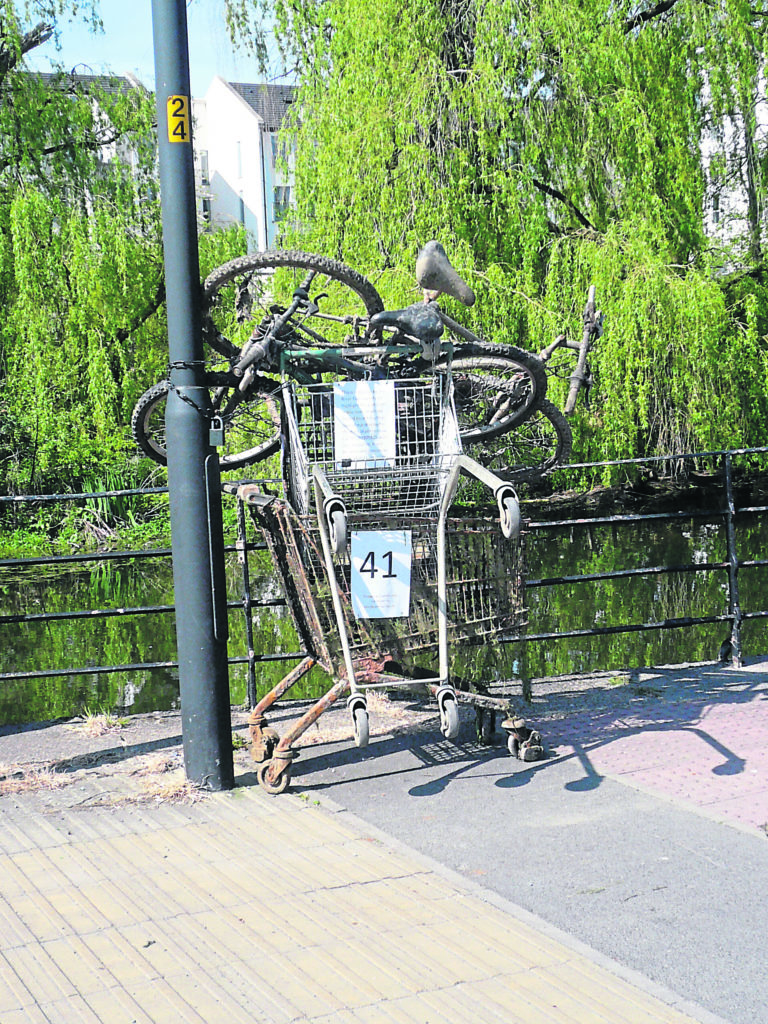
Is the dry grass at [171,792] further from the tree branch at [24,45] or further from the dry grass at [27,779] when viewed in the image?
the tree branch at [24,45]

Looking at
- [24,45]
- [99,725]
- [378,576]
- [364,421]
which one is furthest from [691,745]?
[24,45]

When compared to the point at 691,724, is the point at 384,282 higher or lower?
higher

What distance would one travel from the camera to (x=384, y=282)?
508 inches

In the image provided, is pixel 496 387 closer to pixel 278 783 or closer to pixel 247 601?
pixel 247 601

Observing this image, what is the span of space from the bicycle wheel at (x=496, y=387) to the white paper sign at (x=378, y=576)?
4.39 feet

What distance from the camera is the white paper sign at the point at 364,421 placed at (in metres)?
5.81

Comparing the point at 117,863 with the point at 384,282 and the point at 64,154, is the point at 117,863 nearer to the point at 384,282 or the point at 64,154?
the point at 384,282

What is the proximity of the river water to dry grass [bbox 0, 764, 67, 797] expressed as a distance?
1.33 m

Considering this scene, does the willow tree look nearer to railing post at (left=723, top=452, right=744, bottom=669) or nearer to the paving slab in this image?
railing post at (left=723, top=452, right=744, bottom=669)

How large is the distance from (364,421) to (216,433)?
2.49ft

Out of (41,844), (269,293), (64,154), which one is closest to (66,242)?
(64,154)

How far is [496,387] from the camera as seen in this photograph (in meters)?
6.68

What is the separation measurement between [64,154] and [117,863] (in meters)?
18.2

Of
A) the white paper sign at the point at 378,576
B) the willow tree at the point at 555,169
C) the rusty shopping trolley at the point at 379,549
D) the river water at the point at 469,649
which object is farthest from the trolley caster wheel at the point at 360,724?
the willow tree at the point at 555,169
